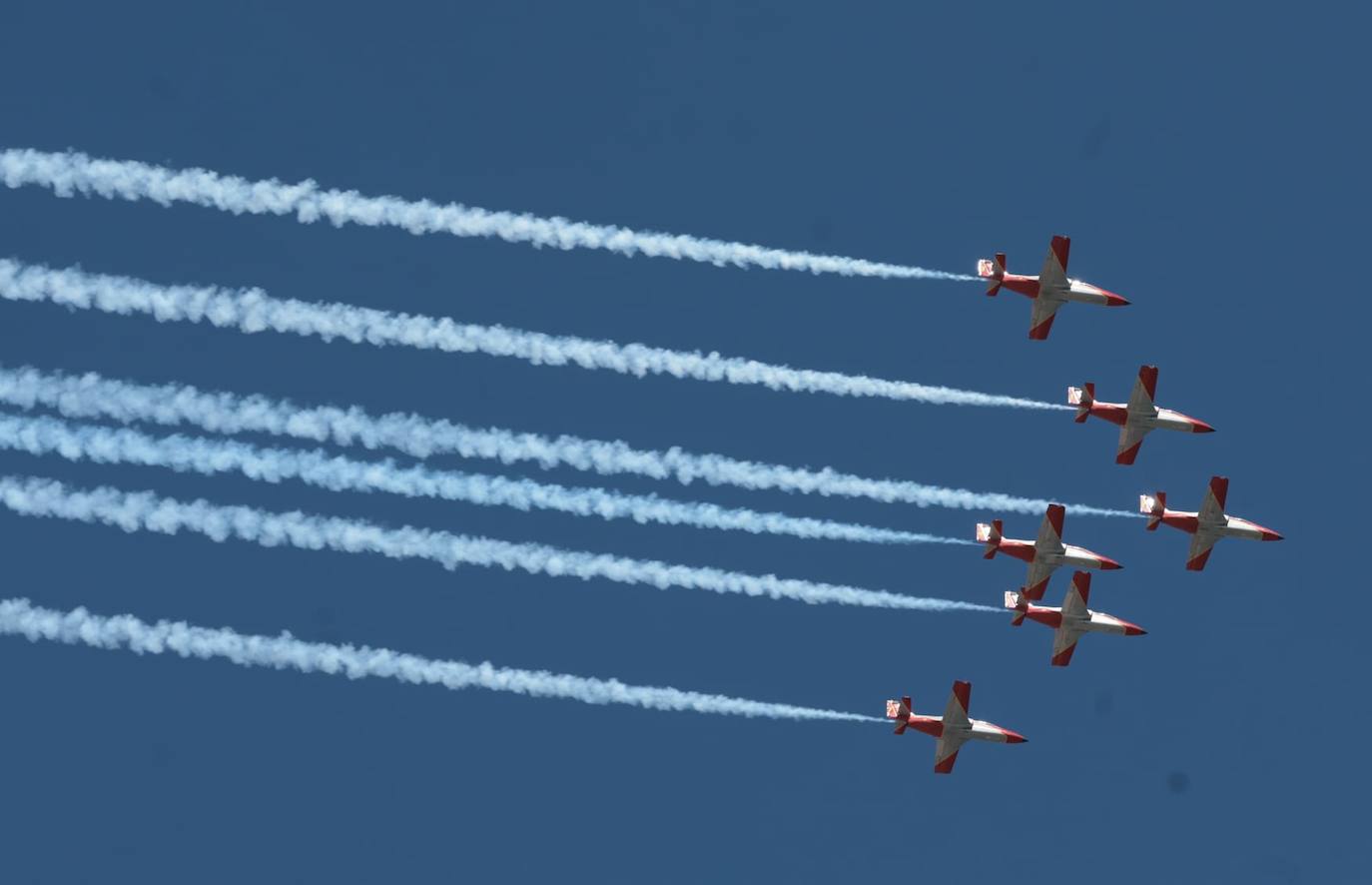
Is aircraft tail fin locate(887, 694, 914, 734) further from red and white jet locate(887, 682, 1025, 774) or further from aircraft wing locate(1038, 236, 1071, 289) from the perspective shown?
aircraft wing locate(1038, 236, 1071, 289)

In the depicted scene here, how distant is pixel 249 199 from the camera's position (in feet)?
245

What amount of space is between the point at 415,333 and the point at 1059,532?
2347 centimetres

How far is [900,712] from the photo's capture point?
85938mm

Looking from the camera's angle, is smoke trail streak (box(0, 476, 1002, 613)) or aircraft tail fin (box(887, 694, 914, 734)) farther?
aircraft tail fin (box(887, 694, 914, 734))

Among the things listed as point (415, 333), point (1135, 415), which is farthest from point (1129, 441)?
point (415, 333)

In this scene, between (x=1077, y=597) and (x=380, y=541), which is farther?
(x=1077, y=597)

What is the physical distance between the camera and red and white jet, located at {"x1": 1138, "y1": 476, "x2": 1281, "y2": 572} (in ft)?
289

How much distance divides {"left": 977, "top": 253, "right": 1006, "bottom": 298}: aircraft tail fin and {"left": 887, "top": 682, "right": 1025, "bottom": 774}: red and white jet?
12211mm

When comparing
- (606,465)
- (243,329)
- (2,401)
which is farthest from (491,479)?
(2,401)

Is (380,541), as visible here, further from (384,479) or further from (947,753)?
(947,753)

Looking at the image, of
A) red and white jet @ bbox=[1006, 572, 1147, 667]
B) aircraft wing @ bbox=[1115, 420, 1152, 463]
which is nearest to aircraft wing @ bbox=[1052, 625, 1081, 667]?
red and white jet @ bbox=[1006, 572, 1147, 667]

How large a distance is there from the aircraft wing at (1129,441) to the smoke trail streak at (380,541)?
7.70 metres

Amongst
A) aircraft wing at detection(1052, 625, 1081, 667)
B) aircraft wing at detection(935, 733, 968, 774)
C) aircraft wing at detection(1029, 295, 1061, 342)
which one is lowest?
aircraft wing at detection(935, 733, 968, 774)

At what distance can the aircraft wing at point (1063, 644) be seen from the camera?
90000mm
